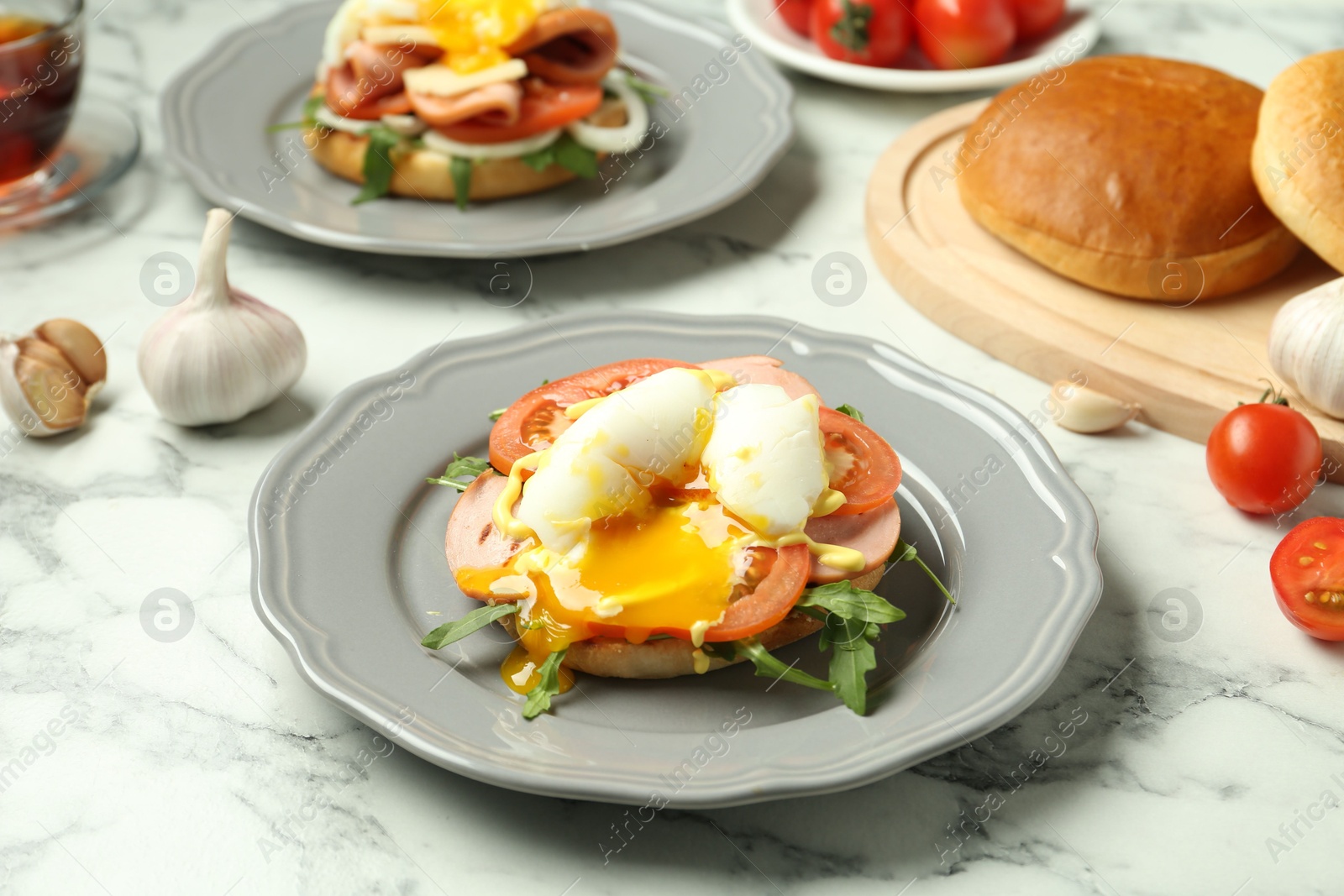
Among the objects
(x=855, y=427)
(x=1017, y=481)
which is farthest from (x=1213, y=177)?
(x=855, y=427)

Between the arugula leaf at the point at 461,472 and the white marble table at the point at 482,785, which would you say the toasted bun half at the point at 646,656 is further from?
the arugula leaf at the point at 461,472

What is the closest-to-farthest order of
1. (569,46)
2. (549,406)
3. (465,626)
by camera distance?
(465,626)
(549,406)
(569,46)

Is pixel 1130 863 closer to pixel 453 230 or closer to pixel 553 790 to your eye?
pixel 553 790

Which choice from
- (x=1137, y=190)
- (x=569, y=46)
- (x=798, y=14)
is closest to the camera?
(x=1137, y=190)

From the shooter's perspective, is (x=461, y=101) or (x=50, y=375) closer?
(x=50, y=375)

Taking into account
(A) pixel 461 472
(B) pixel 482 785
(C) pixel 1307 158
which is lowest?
(B) pixel 482 785

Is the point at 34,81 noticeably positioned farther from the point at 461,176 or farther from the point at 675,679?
the point at 675,679

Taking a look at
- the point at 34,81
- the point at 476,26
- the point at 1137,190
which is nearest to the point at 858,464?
the point at 1137,190
